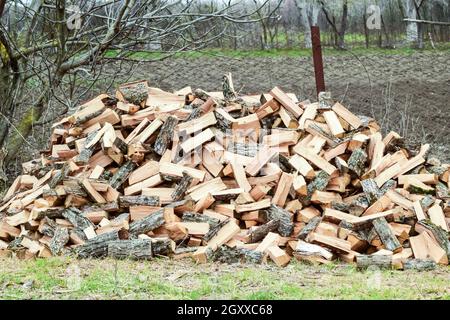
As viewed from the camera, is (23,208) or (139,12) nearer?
(23,208)

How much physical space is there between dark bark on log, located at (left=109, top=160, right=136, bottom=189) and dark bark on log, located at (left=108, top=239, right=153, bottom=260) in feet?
4.59

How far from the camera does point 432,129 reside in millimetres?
11992

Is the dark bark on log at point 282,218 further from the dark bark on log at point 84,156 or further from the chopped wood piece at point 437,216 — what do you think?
the dark bark on log at point 84,156

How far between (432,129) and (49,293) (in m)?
8.45

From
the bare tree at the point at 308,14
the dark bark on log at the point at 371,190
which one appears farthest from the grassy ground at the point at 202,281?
the bare tree at the point at 308,14

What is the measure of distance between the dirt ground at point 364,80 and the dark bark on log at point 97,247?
551 cm

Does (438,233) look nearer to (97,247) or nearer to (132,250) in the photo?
(132,250)

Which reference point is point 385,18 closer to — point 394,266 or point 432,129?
point 432,129

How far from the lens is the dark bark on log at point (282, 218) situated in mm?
6961

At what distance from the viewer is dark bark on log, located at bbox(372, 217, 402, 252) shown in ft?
21.3

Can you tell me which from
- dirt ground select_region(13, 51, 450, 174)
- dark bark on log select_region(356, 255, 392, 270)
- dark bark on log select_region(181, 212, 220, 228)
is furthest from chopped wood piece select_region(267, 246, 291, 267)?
dirt ground select_region(13, 51, 450, 174)

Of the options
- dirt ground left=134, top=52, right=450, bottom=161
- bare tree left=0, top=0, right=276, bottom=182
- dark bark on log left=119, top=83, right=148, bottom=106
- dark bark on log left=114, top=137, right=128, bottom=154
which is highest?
bare tree left=0, top=0, right=276, bottom=182

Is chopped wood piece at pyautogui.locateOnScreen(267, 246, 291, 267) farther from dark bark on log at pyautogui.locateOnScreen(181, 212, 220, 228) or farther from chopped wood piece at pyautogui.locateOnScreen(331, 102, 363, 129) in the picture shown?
chopped wood piece at pyautogui.locateOnScreen(331, 102, 363, 129)
